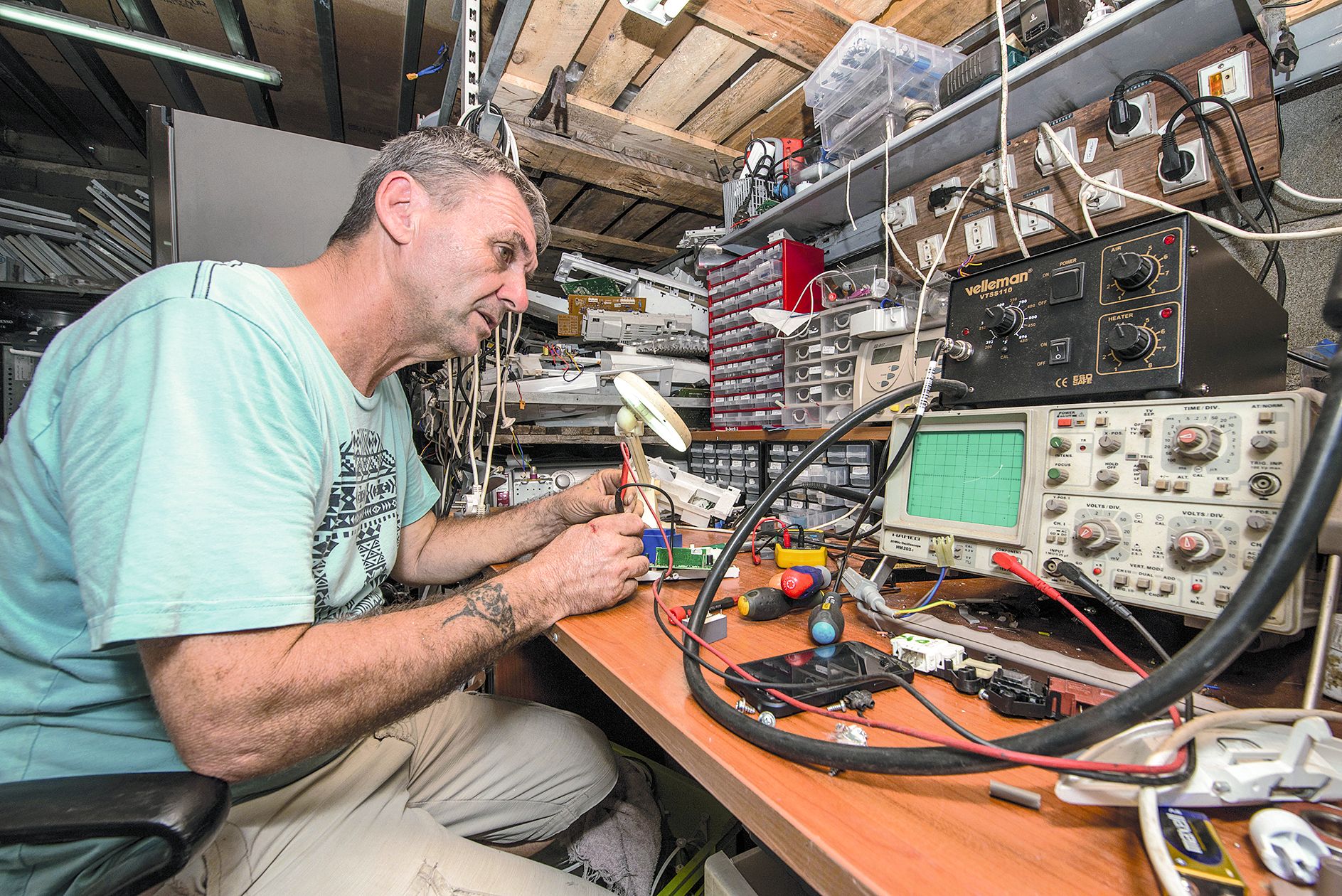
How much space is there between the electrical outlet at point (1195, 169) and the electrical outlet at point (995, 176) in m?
0.32

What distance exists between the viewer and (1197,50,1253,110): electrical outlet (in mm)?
1016

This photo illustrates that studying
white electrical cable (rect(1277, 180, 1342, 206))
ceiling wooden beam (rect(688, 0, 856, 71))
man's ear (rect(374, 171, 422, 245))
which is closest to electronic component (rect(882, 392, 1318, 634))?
white electrical cable (rect(1277, 180, 1342, 206))

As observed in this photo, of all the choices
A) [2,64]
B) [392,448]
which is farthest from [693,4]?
[2,64]

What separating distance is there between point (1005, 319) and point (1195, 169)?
0.77 meters

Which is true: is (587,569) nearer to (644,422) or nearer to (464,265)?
(644,422)

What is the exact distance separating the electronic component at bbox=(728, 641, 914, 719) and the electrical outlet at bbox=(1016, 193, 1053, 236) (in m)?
1.21

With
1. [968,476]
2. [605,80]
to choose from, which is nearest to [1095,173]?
[968,476]

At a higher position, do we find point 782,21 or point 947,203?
point 782,21

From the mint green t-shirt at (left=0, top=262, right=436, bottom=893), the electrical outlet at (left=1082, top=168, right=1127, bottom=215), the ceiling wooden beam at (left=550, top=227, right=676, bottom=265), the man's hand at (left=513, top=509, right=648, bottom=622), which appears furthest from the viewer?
the ceiling wooden beam at (left=550, top=227, right=676, bottom=265)

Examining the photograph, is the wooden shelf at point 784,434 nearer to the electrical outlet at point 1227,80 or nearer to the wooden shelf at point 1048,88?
the wooden shelf at point 1048,88

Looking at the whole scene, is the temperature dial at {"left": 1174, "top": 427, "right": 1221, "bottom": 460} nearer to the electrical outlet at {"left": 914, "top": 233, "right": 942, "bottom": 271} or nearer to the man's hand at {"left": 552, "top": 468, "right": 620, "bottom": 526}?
the man's hand at {"left": 552, "top": 468, "right": 620, "bottom": 526}

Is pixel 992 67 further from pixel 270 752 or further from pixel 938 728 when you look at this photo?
pixel 270 752

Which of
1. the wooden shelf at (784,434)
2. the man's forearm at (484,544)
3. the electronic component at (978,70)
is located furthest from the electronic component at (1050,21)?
the man's forearm at (484,544)

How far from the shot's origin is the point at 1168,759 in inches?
14.7
